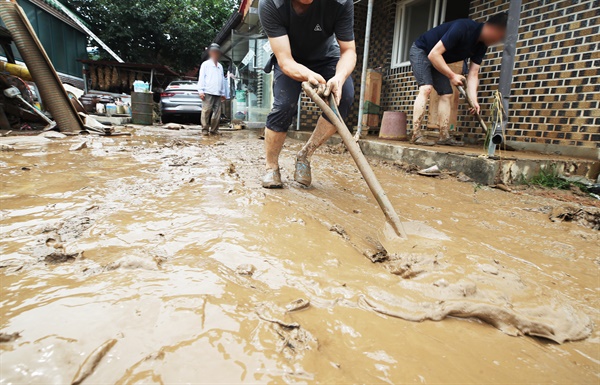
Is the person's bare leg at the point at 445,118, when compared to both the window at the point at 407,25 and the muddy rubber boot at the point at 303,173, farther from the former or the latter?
the window at the point at 407,25

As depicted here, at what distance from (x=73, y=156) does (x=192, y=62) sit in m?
19.5

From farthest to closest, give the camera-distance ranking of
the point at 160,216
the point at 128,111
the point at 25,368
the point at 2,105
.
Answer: the point at 128,111 < the point at 2,105 < the point at 160,216 < the point at 25,368

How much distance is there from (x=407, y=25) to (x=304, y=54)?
4.65 metres

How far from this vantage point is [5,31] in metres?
5.58

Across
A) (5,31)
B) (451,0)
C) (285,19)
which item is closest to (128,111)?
(5,31)

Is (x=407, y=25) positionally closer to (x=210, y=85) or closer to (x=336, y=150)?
(x=336, y=150)

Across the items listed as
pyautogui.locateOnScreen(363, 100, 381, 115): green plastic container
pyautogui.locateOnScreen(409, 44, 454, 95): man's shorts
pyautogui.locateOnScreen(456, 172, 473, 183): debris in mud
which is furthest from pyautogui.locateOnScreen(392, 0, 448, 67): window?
pyautogui.locateOnScreen(456, 172, 473, 183): debris in mud

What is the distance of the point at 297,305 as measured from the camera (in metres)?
0.96

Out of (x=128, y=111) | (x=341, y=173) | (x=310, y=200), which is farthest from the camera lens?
(x=128, y=111)

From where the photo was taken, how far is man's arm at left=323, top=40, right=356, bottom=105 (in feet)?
6.53

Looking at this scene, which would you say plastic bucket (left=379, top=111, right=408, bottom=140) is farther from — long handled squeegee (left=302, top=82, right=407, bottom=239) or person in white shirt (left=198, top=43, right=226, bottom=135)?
person in white shirt (left=198, top=43, right=226, bottom=135)

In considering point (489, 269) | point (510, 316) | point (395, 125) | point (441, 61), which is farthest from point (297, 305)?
point (395, 125)

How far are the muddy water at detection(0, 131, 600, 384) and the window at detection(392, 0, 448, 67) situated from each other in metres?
5.07

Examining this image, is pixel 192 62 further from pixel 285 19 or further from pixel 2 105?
pixel 285 19
